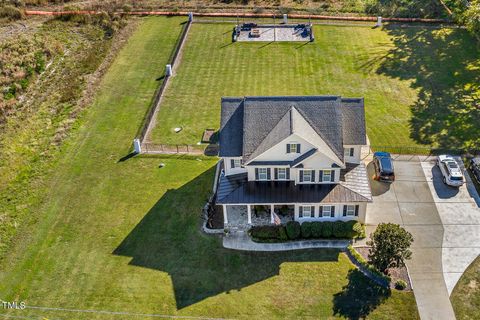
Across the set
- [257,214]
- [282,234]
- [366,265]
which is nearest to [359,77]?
[257,214]

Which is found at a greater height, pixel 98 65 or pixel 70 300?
pixel 98 65

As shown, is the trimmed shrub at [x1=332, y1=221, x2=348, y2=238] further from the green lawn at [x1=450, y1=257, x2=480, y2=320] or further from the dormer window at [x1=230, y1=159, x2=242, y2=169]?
the dormer window at [x1=230, y1=159, x2=242, y2=169]

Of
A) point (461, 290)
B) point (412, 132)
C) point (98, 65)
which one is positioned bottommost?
point (461, 290)

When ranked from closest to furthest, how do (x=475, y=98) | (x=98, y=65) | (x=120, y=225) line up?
(x=120, y=225) < (x=475, y=98) < (x=98, y=65)

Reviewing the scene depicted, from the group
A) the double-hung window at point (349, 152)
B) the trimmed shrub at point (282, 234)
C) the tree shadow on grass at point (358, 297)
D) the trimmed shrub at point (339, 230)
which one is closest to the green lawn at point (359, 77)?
the double-hung window at point (349, 152)

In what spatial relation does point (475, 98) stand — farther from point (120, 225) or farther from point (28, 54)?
point (28, 54)

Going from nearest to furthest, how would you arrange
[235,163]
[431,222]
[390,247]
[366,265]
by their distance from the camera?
1. [390,247]
2. [366,265]
3. [431,222]
4. [235,163]

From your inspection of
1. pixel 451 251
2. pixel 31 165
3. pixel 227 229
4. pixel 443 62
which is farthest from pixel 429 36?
pixel 31 165

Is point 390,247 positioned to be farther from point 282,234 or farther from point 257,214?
point 257,214
